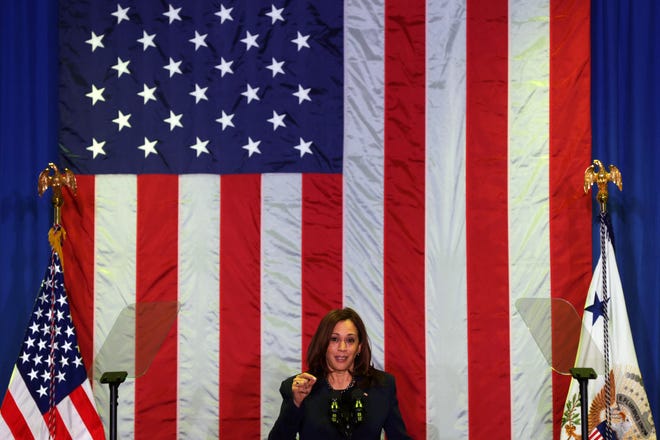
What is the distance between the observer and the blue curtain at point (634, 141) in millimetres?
4418

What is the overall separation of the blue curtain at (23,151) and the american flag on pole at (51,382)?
33 centimetres

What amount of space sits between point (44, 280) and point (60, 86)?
3.46 feet

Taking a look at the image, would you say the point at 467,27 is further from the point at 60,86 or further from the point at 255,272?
the point at 60,86

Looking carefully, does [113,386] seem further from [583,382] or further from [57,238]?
[583,382]

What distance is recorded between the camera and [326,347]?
3799 millimetres

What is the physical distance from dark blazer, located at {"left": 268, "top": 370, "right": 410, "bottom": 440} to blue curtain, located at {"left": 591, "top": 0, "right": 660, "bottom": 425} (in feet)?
4.70

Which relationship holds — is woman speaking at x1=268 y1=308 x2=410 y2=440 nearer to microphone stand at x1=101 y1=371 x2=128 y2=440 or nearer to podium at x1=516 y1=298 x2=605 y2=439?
microphone stand at x1=101 y1=371 x2=128 y2=440

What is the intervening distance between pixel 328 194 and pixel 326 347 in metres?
1.00

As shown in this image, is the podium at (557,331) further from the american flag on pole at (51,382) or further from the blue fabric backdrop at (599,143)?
the american flag on pole at (51,382)

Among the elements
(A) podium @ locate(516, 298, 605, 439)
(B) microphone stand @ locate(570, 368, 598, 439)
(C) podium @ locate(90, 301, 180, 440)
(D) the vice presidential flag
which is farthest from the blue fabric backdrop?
(B) microphone stand @ locate(570, 368, 598, 439)

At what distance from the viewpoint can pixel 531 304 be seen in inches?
173

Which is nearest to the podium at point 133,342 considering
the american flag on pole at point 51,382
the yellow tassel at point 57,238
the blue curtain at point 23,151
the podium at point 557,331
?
the american flag on pole at point 51,382

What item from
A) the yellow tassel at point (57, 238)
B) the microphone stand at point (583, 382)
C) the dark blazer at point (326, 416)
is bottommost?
the dark blazer at point (326, 416)

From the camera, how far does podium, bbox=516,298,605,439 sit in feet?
13.9
